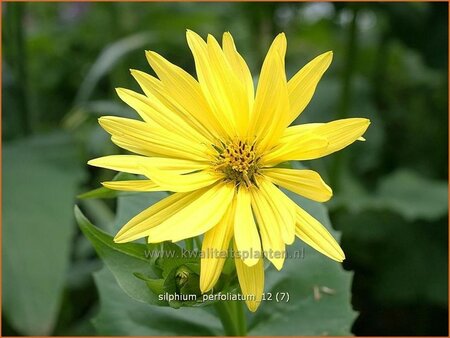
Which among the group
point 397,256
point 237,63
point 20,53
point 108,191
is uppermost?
point 20,53

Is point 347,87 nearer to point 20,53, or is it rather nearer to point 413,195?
point 413,195

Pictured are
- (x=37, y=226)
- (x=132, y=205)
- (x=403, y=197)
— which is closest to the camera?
(x=132, y=205)

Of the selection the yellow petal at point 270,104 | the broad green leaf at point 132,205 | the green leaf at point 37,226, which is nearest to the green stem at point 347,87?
the green leaf at point 37,226

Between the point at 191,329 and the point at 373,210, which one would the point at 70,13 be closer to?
the point at 373,210

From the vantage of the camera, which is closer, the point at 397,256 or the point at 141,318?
the point at 141,318

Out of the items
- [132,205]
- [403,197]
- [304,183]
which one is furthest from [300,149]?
[403,197]
